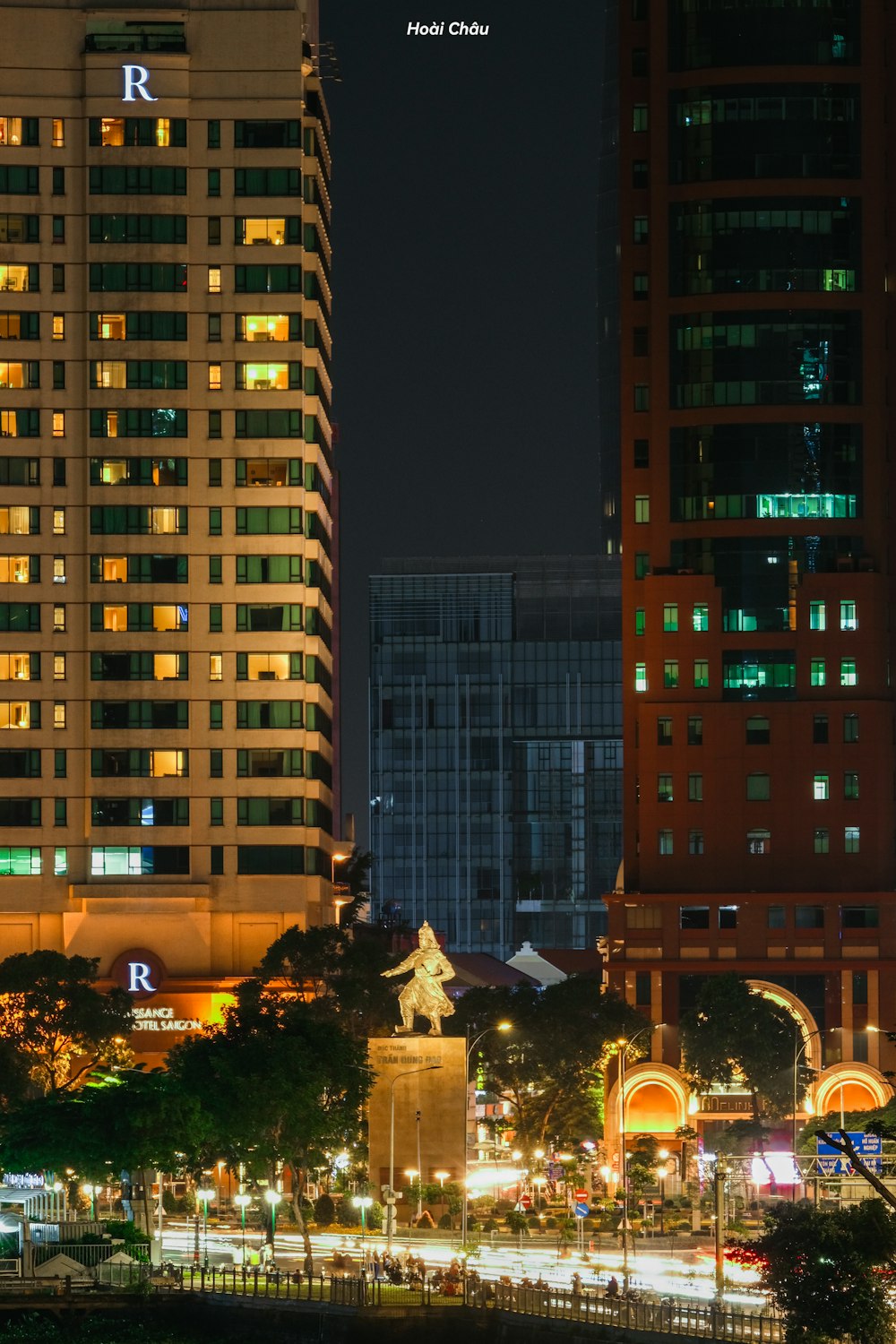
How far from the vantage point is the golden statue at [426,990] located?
164 meters

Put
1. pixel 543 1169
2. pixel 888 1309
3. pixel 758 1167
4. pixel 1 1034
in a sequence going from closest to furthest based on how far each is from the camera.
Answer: pixel 888 1309, pixel 758 1167, pixel 1 1034, pixel 543 1169

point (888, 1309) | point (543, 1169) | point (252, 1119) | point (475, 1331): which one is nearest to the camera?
point (888, 1309)

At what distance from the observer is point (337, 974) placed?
19450 cm

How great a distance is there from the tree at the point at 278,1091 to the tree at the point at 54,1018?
25122 millimetres

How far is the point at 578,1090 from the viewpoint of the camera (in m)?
195

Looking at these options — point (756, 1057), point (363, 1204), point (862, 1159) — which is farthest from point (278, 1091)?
point (756, 1057)

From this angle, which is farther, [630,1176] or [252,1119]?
[630,1176]

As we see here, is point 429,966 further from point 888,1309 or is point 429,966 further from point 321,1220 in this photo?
point 888,1309

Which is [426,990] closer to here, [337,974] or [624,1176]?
[624,1176]

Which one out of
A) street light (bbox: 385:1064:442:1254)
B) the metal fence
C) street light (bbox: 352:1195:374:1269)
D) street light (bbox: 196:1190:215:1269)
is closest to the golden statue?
street light (bbox: 385:1064:442:1254)

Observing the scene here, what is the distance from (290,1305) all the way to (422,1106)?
146 ft

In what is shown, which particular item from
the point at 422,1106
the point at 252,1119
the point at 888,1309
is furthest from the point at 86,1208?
the point at 888,1309

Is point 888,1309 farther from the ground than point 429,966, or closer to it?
closer to it

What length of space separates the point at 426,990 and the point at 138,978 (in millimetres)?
41686
